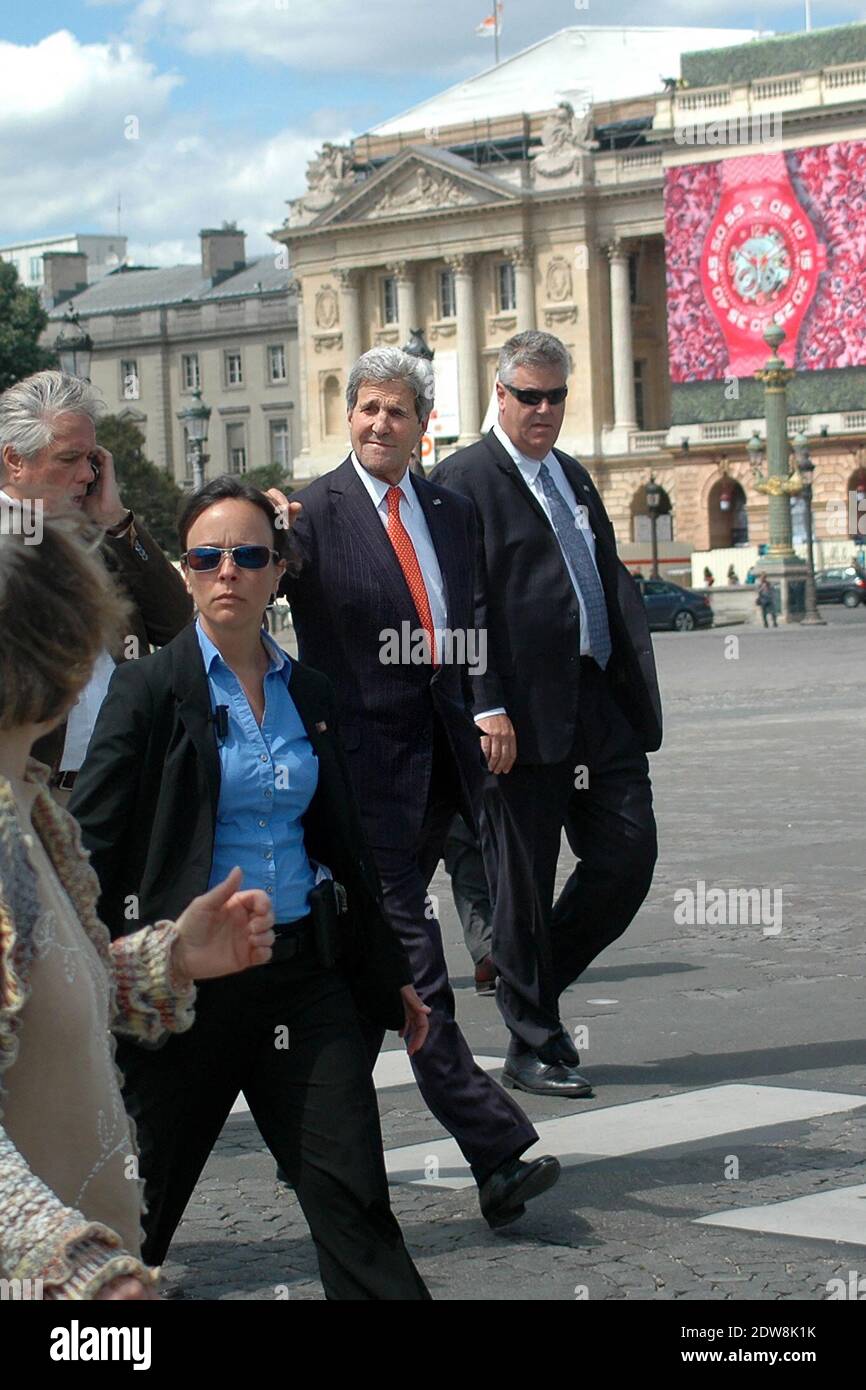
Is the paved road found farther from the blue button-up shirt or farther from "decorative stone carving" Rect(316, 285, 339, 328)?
"decorative stone carving" Rect(316, 285, 339, 328)

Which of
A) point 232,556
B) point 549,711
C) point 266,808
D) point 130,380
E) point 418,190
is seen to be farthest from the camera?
point 130,380

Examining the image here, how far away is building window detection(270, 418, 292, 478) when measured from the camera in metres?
107

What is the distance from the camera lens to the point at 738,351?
7462 centimetres

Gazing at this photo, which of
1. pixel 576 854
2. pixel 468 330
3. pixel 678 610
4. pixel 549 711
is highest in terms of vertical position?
pixel 468 330

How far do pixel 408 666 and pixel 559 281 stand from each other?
86598 millimetres

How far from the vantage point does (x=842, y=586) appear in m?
60.4

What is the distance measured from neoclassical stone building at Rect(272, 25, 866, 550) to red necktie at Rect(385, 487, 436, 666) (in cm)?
7114

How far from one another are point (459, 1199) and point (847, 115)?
242 ft

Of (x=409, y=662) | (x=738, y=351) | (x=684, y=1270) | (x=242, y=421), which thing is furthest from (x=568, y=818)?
(x=242, y=421)

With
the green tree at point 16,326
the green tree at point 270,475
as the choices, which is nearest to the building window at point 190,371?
the green tree at point 270,475

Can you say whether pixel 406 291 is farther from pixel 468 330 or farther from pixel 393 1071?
pixel 393 1071

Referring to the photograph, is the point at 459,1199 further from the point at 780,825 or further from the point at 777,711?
the point at 777,711

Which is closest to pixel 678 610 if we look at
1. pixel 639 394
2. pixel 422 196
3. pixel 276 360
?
pixel 639 394
